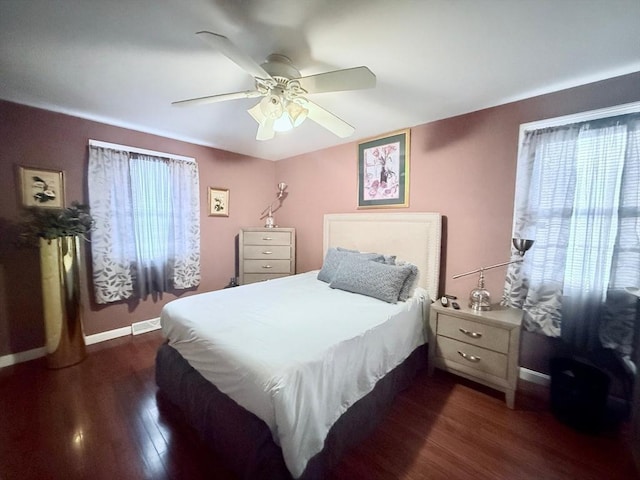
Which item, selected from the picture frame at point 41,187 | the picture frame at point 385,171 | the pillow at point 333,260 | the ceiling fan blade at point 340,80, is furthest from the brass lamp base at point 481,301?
the picture frame at point 41,187

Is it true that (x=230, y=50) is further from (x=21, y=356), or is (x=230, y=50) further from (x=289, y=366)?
(x=21, y=356)

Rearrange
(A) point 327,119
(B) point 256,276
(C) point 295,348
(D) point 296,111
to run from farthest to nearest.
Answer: (B) point 256,276 < (A) point 327,119 < (D) point 296,111 < (C) point 295,348

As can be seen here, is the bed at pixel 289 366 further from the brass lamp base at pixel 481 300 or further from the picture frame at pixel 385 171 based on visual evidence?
the picture frame at pixel 385 171

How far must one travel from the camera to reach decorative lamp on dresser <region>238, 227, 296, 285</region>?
10.7 feet

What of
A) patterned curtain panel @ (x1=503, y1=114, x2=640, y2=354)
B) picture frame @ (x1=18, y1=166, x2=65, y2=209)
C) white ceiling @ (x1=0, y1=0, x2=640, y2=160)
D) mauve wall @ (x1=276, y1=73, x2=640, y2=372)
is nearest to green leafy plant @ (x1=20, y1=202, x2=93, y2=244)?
picture frame @ (x1=18, y1=166, x2=65, y2=209)

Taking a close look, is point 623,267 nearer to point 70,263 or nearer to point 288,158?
point 288,158

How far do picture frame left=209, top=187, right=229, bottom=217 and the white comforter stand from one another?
169cm

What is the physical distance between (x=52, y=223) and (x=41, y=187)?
49cm

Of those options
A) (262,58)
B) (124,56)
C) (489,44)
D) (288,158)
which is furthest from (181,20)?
(288,158)

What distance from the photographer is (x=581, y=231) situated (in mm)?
1701

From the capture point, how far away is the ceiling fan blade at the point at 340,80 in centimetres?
124

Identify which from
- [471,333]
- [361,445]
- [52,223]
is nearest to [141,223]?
[52,223]

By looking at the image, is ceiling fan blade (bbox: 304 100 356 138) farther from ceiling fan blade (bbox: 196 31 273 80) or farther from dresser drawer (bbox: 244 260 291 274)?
dresser drawer (bbox: 244 260 291 274)

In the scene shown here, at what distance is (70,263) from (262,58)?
2360 mm
